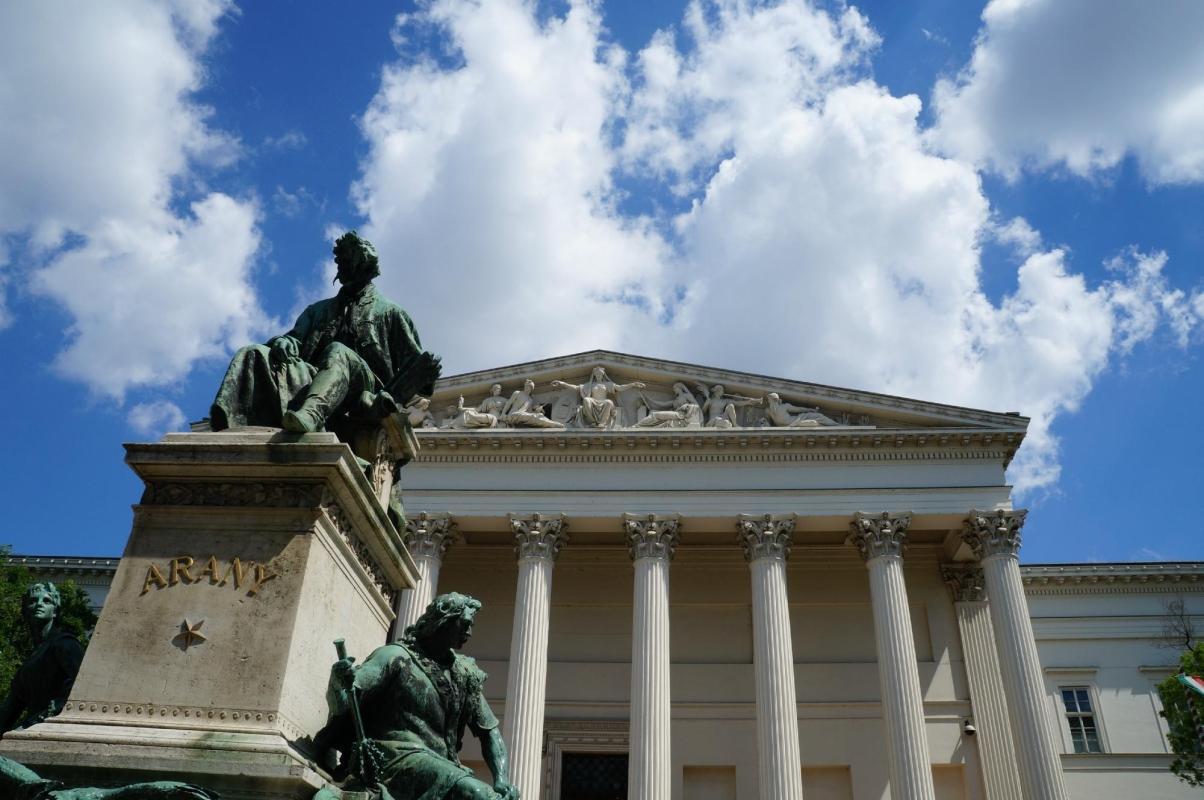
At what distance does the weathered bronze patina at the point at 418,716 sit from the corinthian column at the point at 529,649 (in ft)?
59.3

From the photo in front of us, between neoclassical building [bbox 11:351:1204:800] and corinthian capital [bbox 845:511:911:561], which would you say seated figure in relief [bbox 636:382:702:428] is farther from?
corinthian capital [bbox 845:511:911:561]

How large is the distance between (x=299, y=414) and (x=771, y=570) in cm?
2148

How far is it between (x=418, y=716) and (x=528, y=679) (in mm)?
19926

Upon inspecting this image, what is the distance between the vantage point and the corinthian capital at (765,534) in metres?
25.2

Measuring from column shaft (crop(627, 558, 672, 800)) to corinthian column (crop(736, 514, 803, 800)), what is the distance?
7.16ft

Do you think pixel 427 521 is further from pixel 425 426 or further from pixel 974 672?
pixel 974 672

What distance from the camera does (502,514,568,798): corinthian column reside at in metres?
22.2

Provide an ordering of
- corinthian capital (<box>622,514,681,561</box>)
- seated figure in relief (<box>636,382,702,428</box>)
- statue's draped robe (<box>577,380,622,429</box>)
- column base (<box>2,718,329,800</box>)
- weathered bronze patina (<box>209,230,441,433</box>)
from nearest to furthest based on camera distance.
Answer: column base (<box>2,718,329,800</box>) → weathered bronze patina (<box>209,230,441,433</box>) → corinthian capital (<box>622,514,681,561</box>) → seated figure in relief (<box>636,382,702,428</box>) → statue's draped robe (<box>577,380,622,429</box>)

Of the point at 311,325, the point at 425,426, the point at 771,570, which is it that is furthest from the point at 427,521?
the point at 311,325

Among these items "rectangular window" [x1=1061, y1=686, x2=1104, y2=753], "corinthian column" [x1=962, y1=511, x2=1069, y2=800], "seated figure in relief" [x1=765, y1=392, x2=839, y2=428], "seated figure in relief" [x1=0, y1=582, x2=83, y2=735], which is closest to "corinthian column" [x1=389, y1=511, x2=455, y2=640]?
"seated figure in relief" [x1=765, y1=392, x2=839, y2=428]

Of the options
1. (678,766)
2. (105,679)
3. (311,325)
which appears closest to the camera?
(105,679)

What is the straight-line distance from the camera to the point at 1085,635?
3438cm

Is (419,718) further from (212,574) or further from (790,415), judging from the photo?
(790,415)

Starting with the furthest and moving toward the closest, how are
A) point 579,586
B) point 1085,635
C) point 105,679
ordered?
point 1085,635 → point 579,586 → point 105,679
